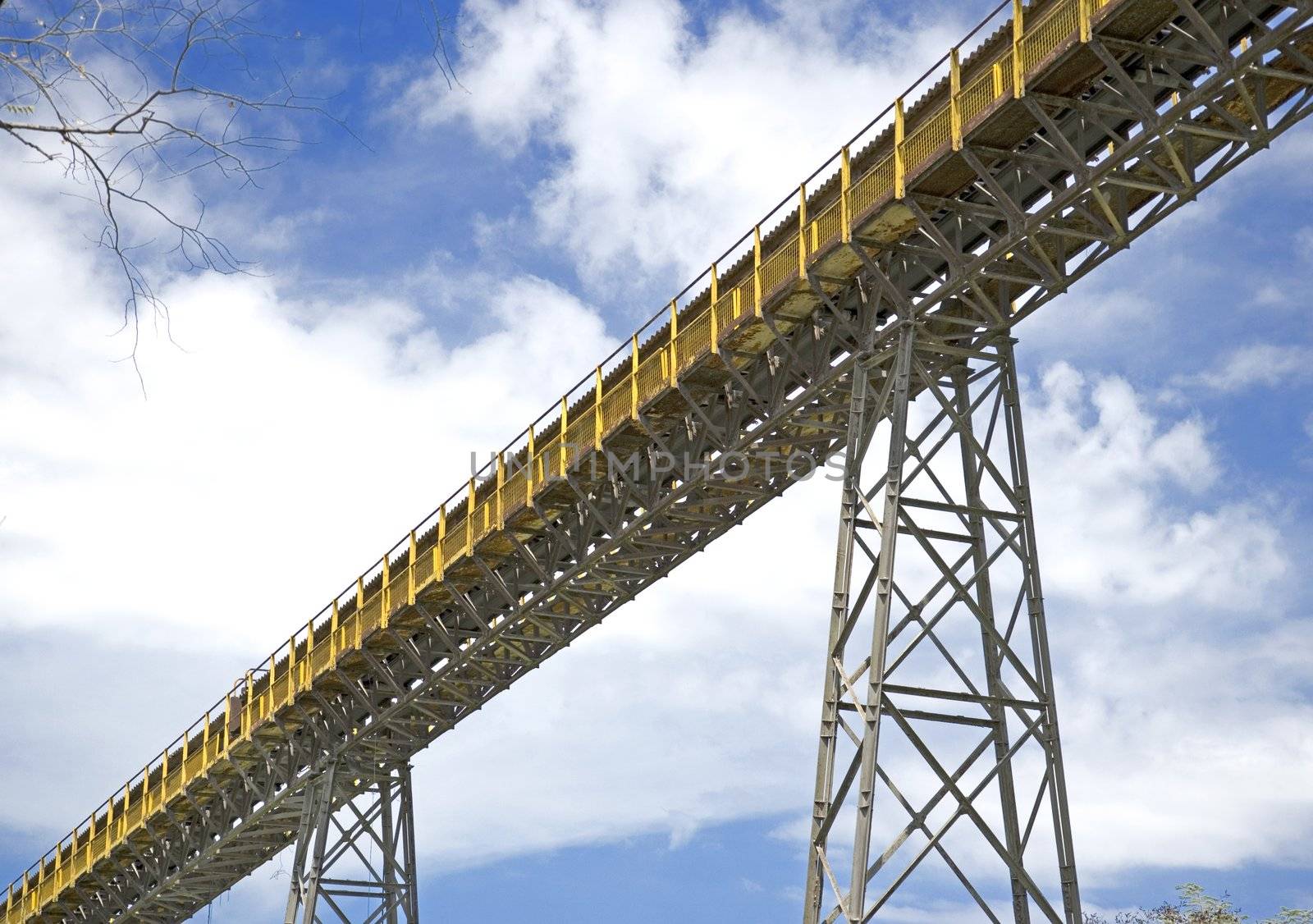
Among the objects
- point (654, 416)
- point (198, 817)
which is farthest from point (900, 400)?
point (198, 817)

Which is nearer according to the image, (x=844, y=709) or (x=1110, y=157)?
(x=1110, y=157)

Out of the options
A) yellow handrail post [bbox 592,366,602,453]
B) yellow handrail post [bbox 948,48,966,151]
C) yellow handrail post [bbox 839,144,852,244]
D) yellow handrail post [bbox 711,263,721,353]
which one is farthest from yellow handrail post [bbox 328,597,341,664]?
yellow handrail post [bbox 948,48,966,151]

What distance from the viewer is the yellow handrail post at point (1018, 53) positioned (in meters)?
17.2

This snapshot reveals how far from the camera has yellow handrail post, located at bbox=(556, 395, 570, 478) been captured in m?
25.6

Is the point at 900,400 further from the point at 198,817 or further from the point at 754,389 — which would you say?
the point at 198,817

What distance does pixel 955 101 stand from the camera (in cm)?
1819

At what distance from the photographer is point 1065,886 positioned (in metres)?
18.0

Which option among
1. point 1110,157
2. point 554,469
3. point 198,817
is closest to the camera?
point 1110,157

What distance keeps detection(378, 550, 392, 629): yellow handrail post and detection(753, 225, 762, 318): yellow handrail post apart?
11.5 m

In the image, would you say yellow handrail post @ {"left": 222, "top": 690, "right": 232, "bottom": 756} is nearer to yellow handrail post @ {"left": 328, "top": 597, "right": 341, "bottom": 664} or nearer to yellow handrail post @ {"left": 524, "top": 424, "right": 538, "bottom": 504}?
yellow handrail post @ {"left": 328, "top": 597, "right": 341, "bottom": 664}

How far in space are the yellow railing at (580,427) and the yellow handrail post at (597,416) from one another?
0.03m

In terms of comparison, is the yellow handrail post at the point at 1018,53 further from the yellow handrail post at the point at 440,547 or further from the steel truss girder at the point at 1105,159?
the yellow handrail post at the point at 440,547

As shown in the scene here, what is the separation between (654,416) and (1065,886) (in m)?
9.47

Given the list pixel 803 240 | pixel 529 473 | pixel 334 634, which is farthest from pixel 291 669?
pixel 803 240
